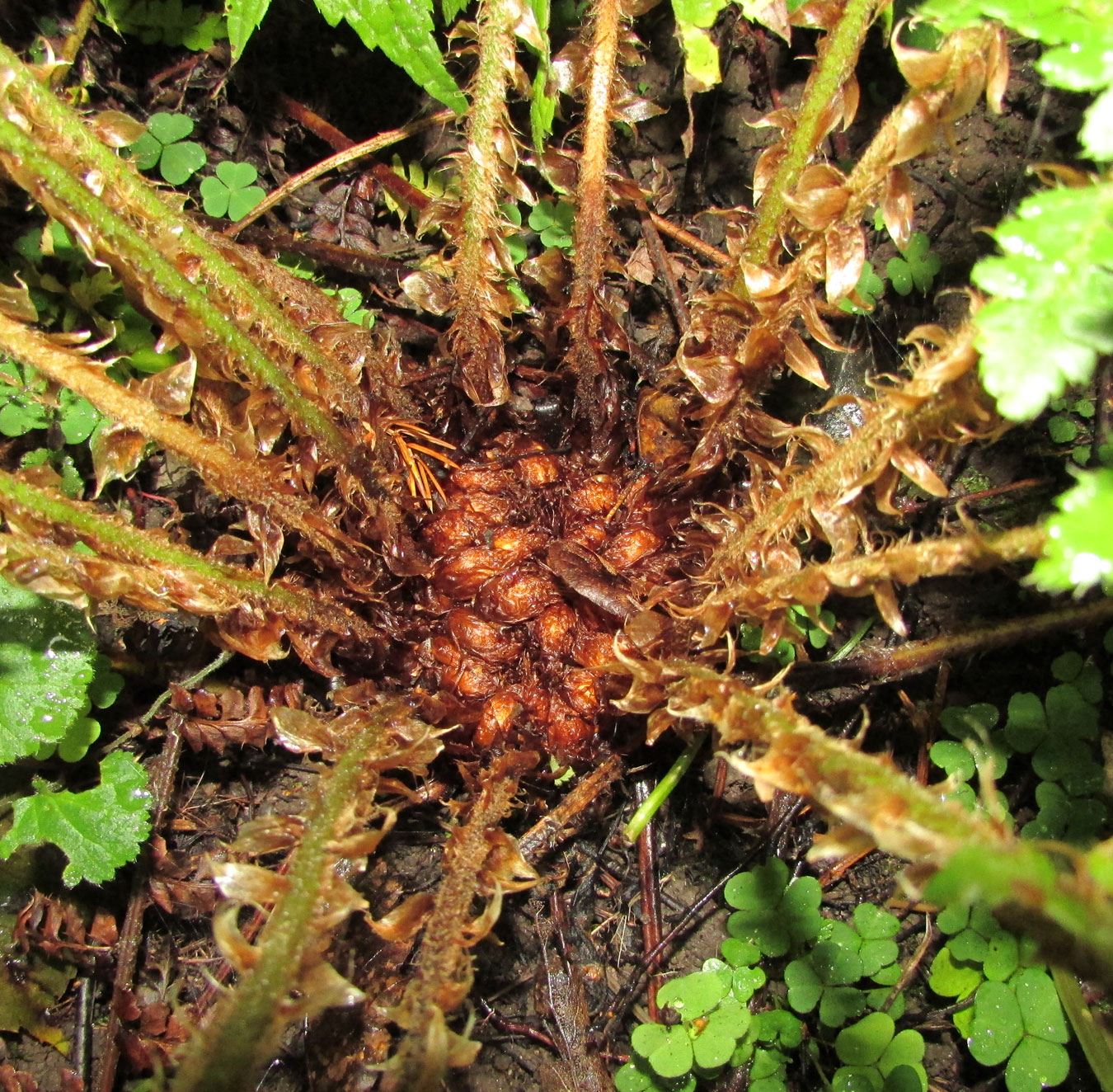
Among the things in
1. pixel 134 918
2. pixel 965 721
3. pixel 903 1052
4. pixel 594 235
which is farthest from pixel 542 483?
pixel 903 1052

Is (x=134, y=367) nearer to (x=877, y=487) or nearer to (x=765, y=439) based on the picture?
(x=765, y=439)

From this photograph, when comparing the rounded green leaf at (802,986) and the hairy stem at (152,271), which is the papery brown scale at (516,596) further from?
the rounded green leaf at (802,986)

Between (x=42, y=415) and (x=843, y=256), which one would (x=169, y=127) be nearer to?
(x=42, y=415)

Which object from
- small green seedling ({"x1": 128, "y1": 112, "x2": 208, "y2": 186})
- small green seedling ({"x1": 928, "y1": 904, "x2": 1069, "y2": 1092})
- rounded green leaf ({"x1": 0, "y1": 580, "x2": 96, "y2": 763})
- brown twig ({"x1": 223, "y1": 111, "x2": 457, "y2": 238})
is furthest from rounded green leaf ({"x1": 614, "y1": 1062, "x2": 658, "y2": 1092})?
small green seedling ({"x1": 128, "y1": 112, "x2": 208, "y2": 186})

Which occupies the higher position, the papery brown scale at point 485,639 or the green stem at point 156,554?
the green stem at point 156,554

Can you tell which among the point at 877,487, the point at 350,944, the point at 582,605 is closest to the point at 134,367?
the point at 582,605

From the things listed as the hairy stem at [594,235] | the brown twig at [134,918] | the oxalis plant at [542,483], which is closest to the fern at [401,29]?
the oxalis plant at [542,483]
